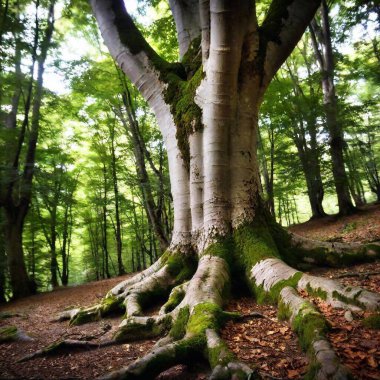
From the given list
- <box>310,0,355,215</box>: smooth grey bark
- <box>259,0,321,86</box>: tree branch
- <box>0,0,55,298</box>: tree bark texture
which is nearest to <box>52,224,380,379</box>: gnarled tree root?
<box>259,0,321,86</box>: tree branch

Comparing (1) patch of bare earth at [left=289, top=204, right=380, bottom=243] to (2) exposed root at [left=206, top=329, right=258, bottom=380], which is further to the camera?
(1) patch of bare earth at [left=289, top=204, right=380, bottom=243]

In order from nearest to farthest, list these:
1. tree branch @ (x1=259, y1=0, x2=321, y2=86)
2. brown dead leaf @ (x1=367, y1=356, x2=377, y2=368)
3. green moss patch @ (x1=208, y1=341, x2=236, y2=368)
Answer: brown dead leaf @ (x1=367, y1=356, x2=377, y2=368) < green moss patch @ (x1=208, y1=341, x2=236, y2=368) < tree branch @ (x1=259, y1=0, x2=321, y2=86)

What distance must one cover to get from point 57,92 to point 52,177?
4514 millimetres

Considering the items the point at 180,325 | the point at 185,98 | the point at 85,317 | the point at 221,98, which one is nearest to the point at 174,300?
the point at 180,325

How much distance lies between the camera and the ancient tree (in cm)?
378

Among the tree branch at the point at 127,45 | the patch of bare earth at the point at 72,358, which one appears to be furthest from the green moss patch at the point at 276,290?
the tree branch at the point at 127,45

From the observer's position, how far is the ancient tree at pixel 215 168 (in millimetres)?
3783

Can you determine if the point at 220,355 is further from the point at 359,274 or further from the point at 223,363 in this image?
the point at 359,274

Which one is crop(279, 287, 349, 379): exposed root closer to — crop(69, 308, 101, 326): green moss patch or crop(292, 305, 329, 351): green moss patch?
crop(292, 305, 329, 351): green moss patch

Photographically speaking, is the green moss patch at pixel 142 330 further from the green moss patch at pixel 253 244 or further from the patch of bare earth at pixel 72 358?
the green moss patch at pixel 253 244

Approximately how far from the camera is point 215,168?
4.55 metres

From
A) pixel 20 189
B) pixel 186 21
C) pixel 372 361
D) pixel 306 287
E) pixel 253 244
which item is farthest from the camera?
pixel 20 189

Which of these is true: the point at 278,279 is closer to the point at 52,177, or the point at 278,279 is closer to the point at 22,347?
the point at 22,347

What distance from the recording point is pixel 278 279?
11.5 ft
